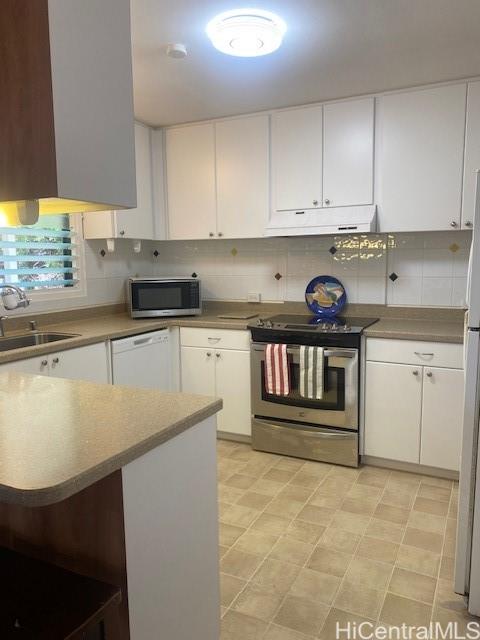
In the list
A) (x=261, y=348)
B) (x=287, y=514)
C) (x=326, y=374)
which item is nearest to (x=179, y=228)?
(x=261, y=348)

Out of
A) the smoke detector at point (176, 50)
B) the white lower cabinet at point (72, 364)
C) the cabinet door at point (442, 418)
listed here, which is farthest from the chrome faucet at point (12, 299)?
the cabinet door at point (442, 418)

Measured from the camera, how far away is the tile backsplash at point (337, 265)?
3307mm

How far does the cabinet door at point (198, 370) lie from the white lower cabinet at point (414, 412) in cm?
111

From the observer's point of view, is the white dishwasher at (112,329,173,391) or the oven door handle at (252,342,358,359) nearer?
the oven door handle at (252,342,358,359)

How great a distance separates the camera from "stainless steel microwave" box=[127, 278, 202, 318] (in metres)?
3.60

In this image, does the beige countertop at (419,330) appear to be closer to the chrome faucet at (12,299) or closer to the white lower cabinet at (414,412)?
the white lower cabinet at (414,412)

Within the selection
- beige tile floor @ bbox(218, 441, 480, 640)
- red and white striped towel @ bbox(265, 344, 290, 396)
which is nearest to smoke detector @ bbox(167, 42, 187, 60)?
red and white striped towel @ bbox(265, 344, 290, 396)

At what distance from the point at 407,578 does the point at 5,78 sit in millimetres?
2256

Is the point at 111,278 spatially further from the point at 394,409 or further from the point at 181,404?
the point at 181,404

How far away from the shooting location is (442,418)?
2.87 meters

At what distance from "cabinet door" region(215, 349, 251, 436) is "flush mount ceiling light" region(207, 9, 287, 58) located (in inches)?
72.9

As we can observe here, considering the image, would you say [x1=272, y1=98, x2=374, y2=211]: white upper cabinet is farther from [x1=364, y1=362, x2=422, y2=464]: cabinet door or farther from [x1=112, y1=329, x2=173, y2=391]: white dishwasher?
[x1=112, y1=329, x2=173, y2=391]: white dishwasher

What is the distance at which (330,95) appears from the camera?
3137 millimetres

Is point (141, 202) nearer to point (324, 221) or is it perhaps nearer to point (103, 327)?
point (103, 327)
